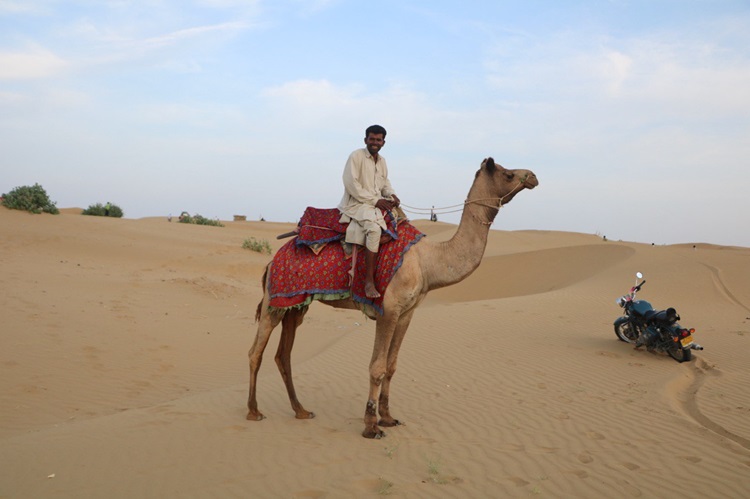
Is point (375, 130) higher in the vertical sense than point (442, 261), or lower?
higher

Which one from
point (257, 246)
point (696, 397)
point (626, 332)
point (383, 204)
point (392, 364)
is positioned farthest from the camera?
point (257, 246)

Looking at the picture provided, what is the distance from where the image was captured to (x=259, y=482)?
5273 millimetres

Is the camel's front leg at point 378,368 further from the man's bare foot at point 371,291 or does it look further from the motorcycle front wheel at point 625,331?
the motorcycle front wheel at point 625,331

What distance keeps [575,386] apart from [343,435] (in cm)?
443

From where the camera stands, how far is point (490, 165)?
6.57m

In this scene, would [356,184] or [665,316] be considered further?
[665,316]

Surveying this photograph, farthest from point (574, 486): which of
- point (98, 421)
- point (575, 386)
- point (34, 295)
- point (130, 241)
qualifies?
point (130, 241)

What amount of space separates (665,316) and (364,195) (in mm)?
7328

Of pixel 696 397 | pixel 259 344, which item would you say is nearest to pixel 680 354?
pixel 696 397

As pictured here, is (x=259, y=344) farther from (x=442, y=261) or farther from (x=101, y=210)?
(x=101, y=210)

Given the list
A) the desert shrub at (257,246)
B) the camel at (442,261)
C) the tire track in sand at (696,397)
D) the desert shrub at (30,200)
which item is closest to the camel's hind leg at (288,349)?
the camel at (442,261)

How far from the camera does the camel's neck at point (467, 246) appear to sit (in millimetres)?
6508

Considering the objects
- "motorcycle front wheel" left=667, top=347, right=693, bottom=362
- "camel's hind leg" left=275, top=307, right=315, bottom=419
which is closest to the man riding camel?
"camel's hind leg" left=275, top=307, right=315, bottom=419

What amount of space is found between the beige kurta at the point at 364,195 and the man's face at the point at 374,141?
0.08m
